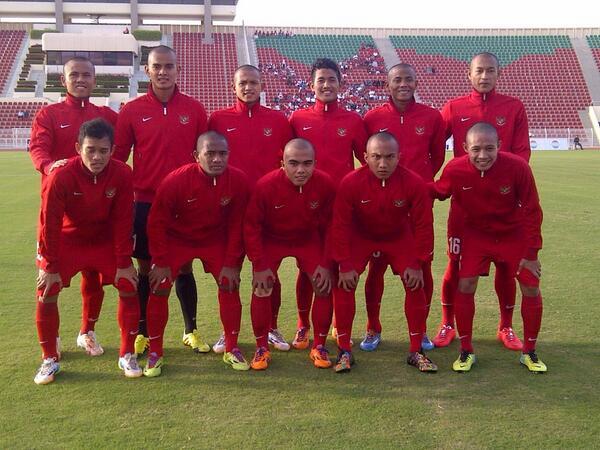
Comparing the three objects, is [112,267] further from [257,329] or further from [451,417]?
[451,417]

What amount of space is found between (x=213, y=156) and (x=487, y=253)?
2135 millimetres

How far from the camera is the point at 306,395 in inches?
151

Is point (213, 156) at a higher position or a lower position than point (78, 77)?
lower

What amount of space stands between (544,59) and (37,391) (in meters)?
51.5

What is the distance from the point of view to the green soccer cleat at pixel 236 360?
14.2 feet

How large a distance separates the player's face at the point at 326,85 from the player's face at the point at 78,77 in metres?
1.77

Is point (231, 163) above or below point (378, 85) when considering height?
below

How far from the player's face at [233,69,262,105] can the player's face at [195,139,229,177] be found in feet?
2.34

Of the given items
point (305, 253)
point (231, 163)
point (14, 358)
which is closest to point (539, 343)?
point (305, 253)

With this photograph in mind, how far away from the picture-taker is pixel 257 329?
4.50m

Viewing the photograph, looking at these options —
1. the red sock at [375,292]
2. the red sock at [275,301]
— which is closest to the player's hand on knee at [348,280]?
the red sock at [375,292]

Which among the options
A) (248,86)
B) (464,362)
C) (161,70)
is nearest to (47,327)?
(161,70)

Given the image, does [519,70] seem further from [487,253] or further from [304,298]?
[304,298]

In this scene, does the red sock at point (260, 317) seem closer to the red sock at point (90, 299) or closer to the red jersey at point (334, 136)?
the red jersey at point (334, 136)
